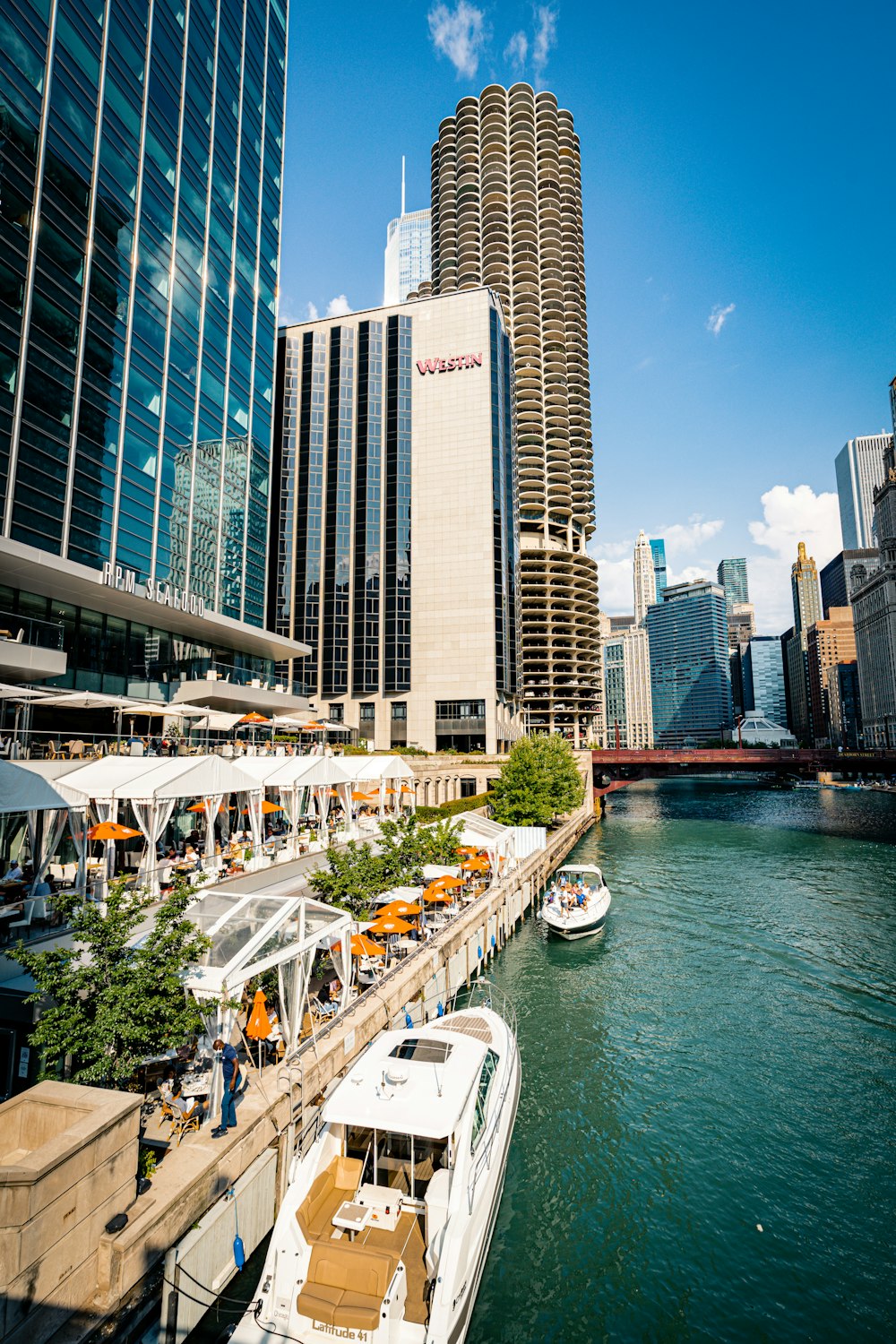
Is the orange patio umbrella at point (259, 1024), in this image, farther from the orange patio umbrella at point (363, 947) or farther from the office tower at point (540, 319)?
the office tower at point (540, 319)

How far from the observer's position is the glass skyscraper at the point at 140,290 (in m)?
37.3

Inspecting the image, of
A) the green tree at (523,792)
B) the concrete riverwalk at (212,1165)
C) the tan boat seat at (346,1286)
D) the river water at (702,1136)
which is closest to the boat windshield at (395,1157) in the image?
the concrete riverwalk at (212,1165)

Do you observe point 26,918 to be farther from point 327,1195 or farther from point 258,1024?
point 327,1195

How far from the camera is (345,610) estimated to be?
98.8 m

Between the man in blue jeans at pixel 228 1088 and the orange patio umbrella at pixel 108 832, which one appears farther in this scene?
the orange patio umbrella at pixel 108 832

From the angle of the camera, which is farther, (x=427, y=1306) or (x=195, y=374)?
(x=195, y=374)

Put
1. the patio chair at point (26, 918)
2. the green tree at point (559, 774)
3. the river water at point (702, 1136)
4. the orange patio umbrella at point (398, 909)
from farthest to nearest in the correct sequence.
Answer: the green tree at point (559, 774) → the orange patio umbrella at point (398, 909) → the patio chair at point (26, 918) → the river water at point (702, 1136)

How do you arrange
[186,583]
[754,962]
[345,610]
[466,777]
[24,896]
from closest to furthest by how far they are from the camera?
[24,896] < [754,962] < [186,583] < [466,777] < [345,610]

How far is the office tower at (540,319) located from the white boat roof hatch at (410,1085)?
107 metres

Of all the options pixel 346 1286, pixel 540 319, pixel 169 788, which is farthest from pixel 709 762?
pixel 346 1286

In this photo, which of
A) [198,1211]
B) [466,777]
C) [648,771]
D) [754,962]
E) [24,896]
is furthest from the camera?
[648,771]

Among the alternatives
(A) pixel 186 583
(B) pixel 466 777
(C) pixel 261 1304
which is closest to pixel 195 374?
(A) pixel 186 583

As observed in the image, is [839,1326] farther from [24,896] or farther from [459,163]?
[459,163]

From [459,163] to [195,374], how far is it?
131280 mm
